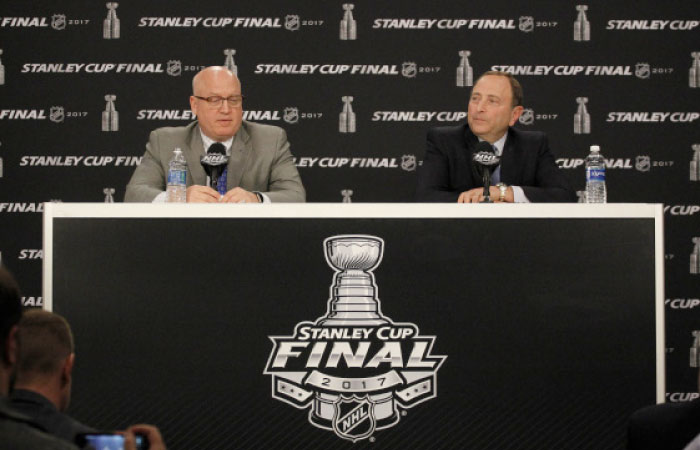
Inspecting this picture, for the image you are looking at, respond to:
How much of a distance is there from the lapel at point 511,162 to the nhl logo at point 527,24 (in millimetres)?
1533

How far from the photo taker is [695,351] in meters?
5.29

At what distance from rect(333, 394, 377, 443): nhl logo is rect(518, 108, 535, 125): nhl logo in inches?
112

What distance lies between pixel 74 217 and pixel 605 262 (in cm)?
179

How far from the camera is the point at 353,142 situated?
5465 mm

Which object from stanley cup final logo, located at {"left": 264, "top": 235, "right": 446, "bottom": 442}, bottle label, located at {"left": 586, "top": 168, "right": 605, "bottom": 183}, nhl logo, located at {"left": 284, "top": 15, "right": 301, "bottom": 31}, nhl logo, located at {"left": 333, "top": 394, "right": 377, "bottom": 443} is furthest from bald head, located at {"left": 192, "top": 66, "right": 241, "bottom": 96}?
nhl logo, located at {"left": 333, "top": 394, "right": 377, "bottom": 443}

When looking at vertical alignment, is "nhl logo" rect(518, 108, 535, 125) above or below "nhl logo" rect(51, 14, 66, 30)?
below

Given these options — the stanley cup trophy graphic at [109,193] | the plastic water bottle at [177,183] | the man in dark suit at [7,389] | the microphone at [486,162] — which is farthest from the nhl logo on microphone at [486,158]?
the stanley cup trophy graphic at [109,193]

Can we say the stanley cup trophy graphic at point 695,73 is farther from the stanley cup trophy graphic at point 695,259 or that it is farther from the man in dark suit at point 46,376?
the man in dark suit at point 46,376

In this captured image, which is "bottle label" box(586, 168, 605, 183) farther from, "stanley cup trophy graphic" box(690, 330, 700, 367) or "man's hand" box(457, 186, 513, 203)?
"stanley cup trophy graphic" box(690, 330, 700, 367)

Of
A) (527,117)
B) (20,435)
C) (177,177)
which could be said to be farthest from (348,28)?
(20,435)

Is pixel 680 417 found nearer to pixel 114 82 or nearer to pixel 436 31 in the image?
pixel 436 31

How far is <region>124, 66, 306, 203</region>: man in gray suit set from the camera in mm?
4102

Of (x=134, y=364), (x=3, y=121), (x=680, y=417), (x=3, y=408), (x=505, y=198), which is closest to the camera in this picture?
(x=3, y=408)

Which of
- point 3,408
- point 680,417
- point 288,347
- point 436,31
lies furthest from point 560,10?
point 3,408
